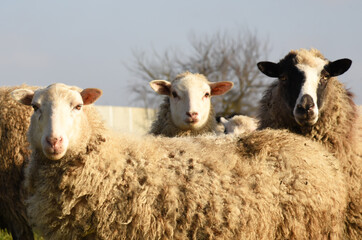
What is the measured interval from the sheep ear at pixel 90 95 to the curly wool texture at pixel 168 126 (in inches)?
117

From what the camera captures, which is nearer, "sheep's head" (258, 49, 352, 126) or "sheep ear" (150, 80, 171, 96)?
"sheep's head" (258, 49, 352, 126)

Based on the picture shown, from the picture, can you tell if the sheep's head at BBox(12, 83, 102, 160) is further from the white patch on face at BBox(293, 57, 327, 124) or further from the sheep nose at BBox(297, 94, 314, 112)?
the white patch on face at BBox(293, 57, 327, 124)

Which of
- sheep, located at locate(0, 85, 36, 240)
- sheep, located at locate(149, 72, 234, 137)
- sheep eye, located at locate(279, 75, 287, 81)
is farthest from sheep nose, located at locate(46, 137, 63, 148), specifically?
sheep, located at locate(149, 72, 234, 137)

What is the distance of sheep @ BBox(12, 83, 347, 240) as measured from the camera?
13.4 ft

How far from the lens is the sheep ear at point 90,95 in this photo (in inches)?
175

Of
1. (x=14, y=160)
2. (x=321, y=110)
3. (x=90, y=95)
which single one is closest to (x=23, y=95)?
(x=90, y=95)

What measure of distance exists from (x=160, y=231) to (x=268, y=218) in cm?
88

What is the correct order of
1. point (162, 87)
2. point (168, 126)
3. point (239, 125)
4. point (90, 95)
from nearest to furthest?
point (90, 95) → point (168, 126) → point (162, 87) → point (239, 125)

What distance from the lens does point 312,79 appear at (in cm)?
564

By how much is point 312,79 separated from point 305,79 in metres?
0.08

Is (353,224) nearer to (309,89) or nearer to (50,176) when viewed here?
(309,89)

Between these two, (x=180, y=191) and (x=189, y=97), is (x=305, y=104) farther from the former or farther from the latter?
(x=189, y=97)

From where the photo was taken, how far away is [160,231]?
4066 mm

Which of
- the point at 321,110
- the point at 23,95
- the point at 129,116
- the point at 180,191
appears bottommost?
the point at 129,116
